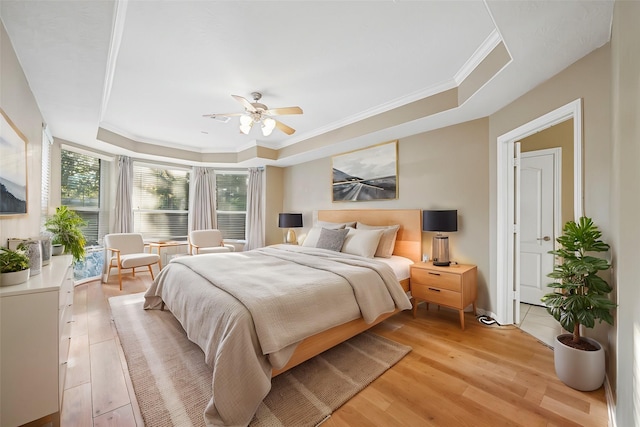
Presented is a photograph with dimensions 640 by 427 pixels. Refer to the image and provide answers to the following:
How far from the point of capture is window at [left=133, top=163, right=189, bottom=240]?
Answer: 527 cm

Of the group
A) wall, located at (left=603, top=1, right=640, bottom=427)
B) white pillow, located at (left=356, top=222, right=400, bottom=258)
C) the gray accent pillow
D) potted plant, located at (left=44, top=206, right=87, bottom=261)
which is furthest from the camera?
the gray accent pillow

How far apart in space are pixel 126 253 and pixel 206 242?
1324mm

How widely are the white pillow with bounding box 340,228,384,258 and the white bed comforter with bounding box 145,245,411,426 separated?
466 millimetres

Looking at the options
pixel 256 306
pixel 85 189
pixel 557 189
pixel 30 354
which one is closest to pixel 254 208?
pixel 85 189

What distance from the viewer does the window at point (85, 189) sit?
4152 millimetres

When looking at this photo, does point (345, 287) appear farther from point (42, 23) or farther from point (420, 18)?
point (42, 23)

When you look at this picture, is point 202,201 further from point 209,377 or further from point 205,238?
point 209,377

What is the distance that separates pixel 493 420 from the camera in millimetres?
1544

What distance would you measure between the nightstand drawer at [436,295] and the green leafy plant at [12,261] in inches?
130

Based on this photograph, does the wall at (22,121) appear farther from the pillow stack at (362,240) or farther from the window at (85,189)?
the pillow stack at (362,240)

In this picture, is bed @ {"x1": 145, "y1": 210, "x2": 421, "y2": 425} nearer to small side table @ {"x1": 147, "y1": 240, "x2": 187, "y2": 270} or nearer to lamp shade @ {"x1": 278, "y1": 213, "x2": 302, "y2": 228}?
lamp shade @ {"x1": 278, "y1": 213, "x2": 302, "y2": 228}

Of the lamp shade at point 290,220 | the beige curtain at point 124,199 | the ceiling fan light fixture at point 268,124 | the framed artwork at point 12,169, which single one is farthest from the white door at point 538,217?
the beige curtain at point 124,199

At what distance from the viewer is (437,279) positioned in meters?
2.86

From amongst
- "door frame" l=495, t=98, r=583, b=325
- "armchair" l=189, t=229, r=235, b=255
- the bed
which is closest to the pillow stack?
the bed
